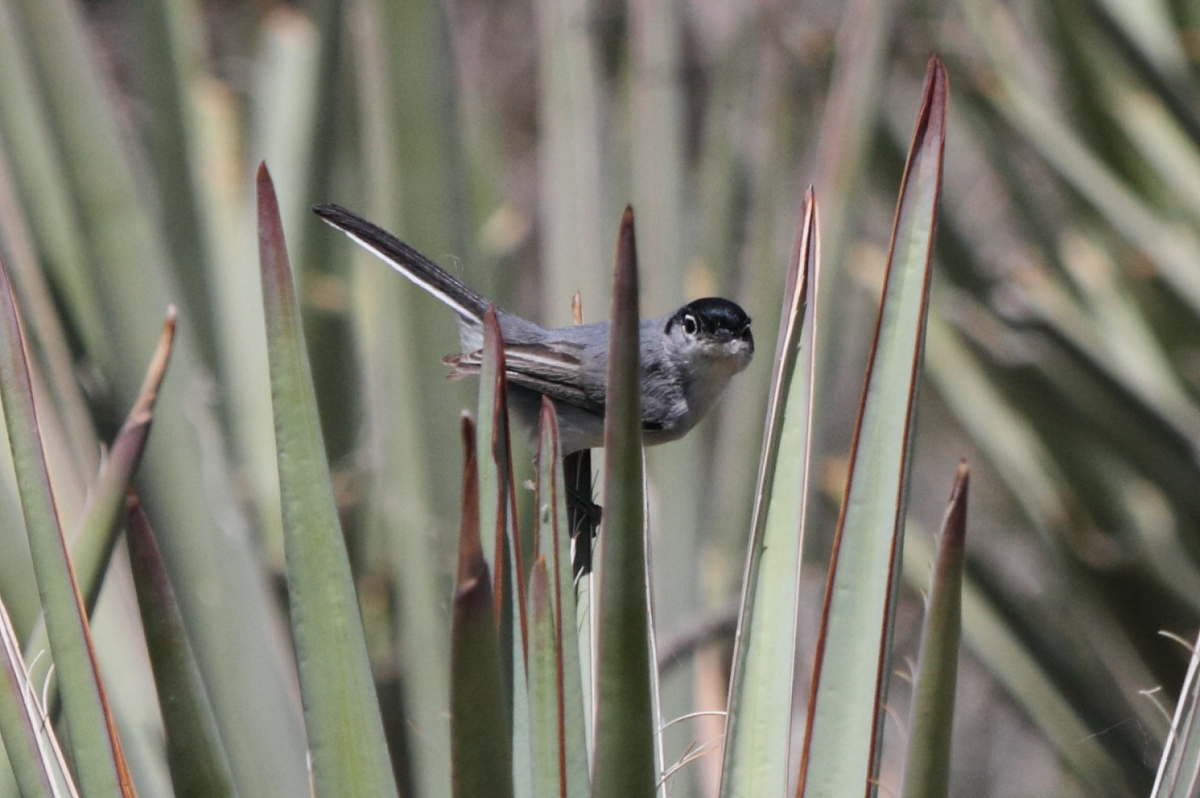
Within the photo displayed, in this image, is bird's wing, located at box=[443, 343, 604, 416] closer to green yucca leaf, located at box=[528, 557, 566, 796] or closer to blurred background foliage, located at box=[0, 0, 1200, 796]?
blurred background foliage, located at box=[0, 0, 1200, 796]

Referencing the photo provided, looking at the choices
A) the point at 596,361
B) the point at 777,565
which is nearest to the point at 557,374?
the point at 596,361

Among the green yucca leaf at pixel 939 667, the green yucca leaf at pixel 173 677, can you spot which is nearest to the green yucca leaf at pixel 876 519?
the green yucca leaf at pixel 939 667

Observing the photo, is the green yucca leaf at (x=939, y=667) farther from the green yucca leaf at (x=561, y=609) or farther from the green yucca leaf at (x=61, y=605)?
the green yucca leaf at (x=61, y=605)

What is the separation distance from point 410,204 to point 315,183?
52 centimetres

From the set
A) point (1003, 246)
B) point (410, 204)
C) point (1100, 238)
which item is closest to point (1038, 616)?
point (1100, 238)

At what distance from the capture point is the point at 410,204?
6.44ft

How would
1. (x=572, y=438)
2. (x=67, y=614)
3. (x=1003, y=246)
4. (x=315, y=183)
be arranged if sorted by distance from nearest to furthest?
(x=67, y=614)
(x=572, y=438)
(x=315, y=183)
(x=1003, y=246)

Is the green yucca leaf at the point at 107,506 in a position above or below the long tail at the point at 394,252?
below

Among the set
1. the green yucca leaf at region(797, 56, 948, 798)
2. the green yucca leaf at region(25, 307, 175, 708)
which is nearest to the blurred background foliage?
the green yucca leaf at region(25, 307, 175, 708)

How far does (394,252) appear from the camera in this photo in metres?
1.98

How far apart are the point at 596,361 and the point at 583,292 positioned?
0.15 metres

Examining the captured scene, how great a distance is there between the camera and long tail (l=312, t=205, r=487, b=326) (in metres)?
1.98

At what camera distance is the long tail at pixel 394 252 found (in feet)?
6.48

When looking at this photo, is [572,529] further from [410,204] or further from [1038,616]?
[1038,616]
